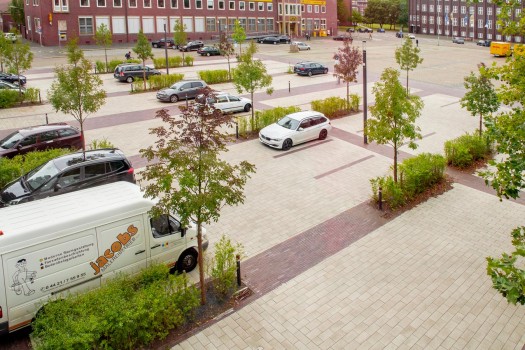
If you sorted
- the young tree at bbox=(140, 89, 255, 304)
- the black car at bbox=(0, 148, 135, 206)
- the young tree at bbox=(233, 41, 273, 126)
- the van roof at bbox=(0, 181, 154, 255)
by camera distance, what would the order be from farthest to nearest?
the young tree at bbox=(233, 41, 273, 126), the black car at bbox=(0, 148, 135, 206), the young tree at bbox=(140, 89, 255, 304), the van roof at bbox=(0, 181, 154, 255)

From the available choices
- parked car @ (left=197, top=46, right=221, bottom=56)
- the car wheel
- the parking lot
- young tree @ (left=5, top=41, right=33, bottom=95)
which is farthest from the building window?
the car wheel

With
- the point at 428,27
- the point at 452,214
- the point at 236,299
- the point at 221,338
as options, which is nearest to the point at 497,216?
the point at 452,214

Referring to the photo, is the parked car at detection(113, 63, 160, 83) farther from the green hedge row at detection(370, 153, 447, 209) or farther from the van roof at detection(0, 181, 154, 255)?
the van roof at detection(0, 181, 154, 255)

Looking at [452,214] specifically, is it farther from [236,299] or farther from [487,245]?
[236,299]

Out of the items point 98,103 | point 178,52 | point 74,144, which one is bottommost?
point 74,144

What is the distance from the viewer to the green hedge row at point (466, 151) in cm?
1719

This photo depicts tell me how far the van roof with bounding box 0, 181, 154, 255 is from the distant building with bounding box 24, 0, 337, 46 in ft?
147

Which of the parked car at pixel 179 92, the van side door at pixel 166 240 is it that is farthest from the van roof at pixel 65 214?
the parked car at pixel 179 92

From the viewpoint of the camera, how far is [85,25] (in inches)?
2409

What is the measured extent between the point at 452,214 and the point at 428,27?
10995 centimetres

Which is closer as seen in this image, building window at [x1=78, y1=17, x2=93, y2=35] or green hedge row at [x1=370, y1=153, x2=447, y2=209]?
green hedge row at [x1=370, y1=153, x2=447, y2=209]

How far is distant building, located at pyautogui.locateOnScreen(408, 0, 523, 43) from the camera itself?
95062 mm

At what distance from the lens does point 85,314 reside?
24.6 ft

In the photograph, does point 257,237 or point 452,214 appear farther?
point 452,214
